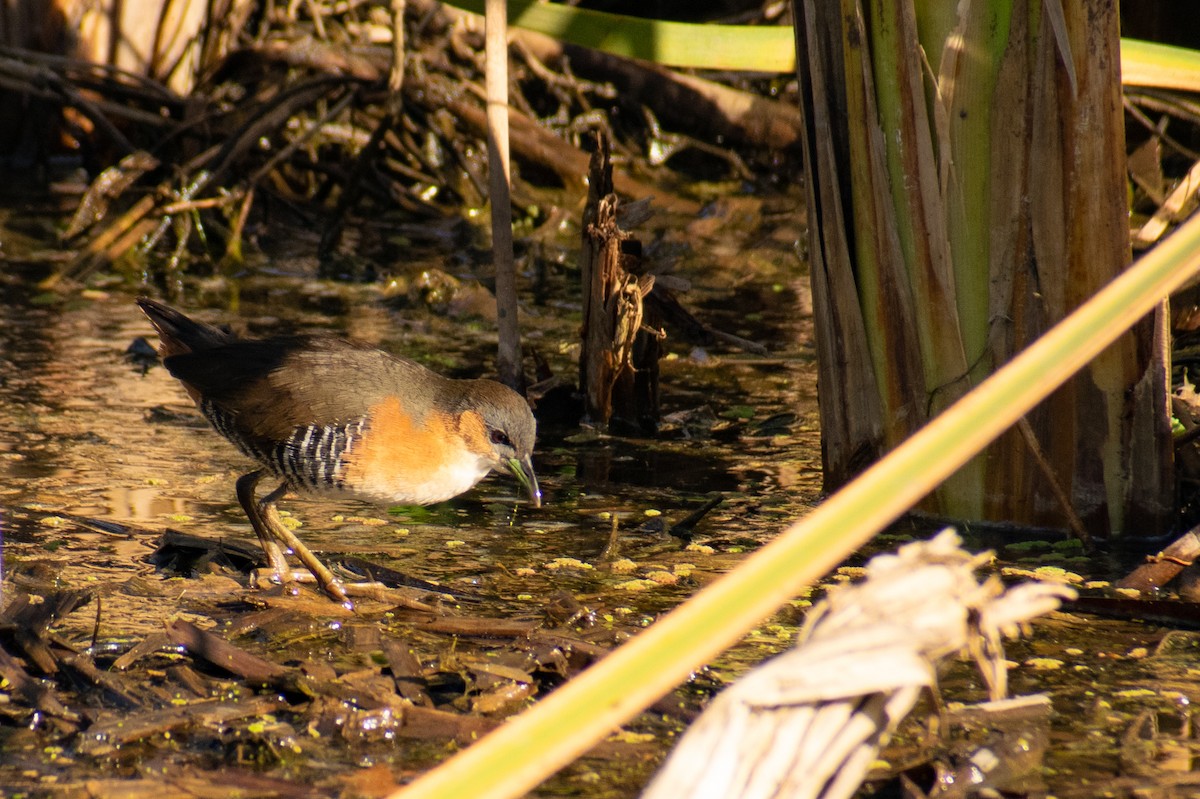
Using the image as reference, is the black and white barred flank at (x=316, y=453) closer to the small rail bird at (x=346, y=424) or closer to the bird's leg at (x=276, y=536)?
the small rail bird at (x=346, y=424)

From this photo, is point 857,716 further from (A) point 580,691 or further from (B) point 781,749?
(A) point 580,691

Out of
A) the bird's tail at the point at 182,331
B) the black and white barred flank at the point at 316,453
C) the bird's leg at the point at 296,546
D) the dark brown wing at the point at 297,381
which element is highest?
the bird's tail at the point at 182,331

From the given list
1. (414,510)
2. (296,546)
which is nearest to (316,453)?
(296,546)

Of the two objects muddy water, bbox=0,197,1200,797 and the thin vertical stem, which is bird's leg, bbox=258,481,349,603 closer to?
muddy water, bbox=0,197,1200,797

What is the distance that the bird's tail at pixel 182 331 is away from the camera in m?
4.64

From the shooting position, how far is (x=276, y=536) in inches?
171

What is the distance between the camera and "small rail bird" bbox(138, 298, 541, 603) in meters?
4.14

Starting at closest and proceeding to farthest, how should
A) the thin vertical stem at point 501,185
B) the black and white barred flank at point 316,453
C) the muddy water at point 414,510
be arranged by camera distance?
1. the black and white barred flank at point 316,453
2. the muddy water at point 414,510
3. the thin vertical stem at point 501,185

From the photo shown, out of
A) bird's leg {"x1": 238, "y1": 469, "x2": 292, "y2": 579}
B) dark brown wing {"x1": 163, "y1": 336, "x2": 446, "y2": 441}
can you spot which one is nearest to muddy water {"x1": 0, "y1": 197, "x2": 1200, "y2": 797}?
bird's leg {"x1": 238, "y1": 469, "x2": 292, "y2": 579}

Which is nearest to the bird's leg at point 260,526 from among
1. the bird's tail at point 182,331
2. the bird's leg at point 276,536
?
the bird's leg at point 276,536

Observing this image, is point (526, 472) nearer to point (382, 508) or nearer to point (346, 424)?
point (346, 424)

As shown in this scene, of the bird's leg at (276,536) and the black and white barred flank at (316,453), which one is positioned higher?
the black and white barred flank at (316,453)

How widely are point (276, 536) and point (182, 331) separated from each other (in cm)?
82

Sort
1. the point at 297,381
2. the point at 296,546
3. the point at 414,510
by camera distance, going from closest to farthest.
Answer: the point at 296,546
the point at 297,381
the point at 414,510
